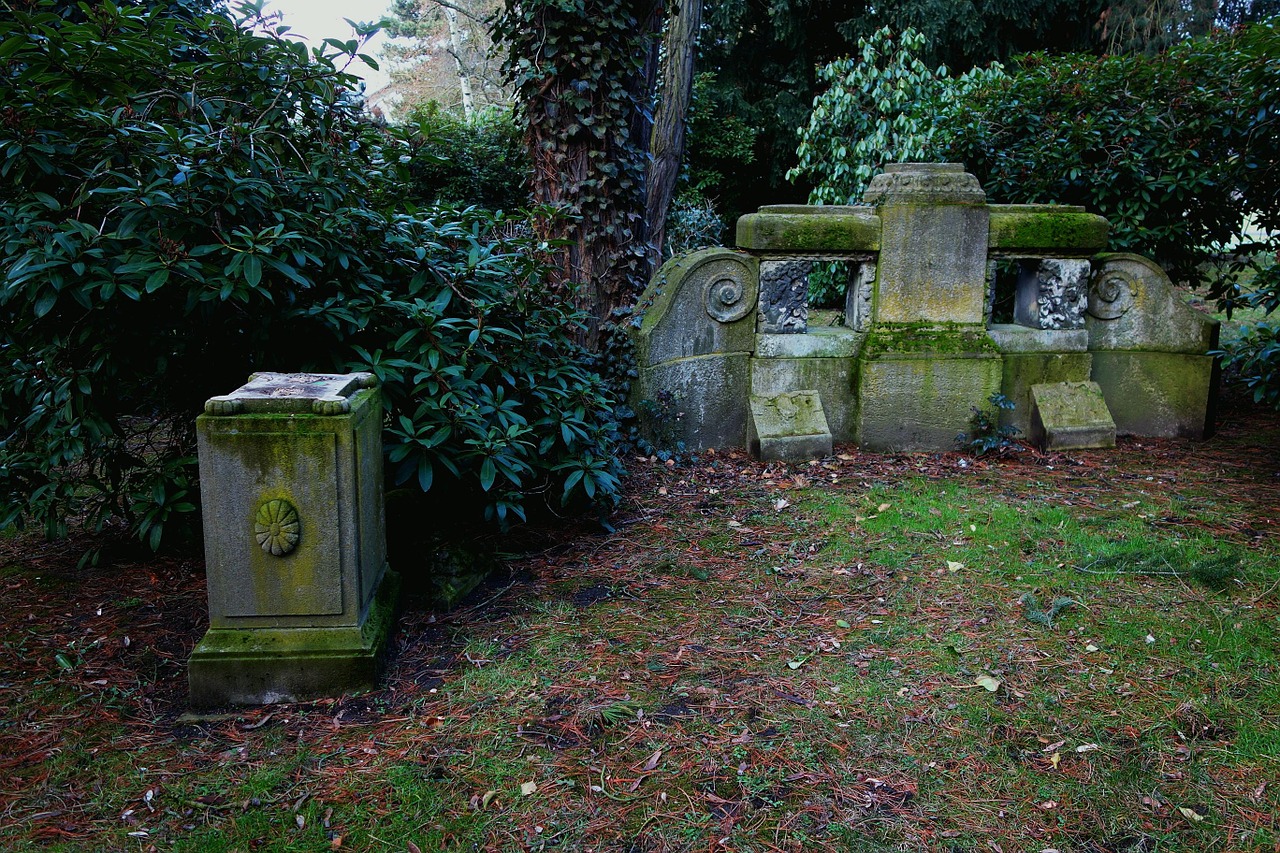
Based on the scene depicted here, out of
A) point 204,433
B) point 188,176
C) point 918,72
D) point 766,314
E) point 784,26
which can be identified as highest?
point 784,26

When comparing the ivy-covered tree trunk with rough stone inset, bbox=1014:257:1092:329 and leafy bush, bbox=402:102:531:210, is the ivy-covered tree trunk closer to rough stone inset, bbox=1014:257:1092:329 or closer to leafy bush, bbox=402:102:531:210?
rough stone inset, bbox=1014:257:1092:329

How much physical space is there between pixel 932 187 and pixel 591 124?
2.20m

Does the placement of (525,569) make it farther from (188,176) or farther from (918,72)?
(918,72)

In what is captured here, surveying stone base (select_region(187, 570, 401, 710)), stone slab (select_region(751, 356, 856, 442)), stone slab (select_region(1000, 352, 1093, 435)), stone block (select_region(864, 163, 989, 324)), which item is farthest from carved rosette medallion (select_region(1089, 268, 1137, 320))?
stone base (select_region(187, 570, 401, 710))

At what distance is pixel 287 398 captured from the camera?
309cm

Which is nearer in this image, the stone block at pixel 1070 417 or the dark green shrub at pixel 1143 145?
the stone block at pixel 1070 417

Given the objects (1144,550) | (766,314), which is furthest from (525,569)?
(1144,550)

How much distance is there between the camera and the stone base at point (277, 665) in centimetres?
312

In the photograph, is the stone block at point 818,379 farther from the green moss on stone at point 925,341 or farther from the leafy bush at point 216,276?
the leafy bush at point 216,276

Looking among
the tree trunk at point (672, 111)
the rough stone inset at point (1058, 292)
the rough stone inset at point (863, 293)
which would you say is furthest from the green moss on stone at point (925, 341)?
the tree trunk at point (672, 111)

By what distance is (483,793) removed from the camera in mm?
2719

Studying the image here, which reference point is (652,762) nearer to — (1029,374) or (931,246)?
(931,246)

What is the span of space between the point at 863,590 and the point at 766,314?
7.70ft

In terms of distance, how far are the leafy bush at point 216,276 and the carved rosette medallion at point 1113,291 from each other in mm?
3676
